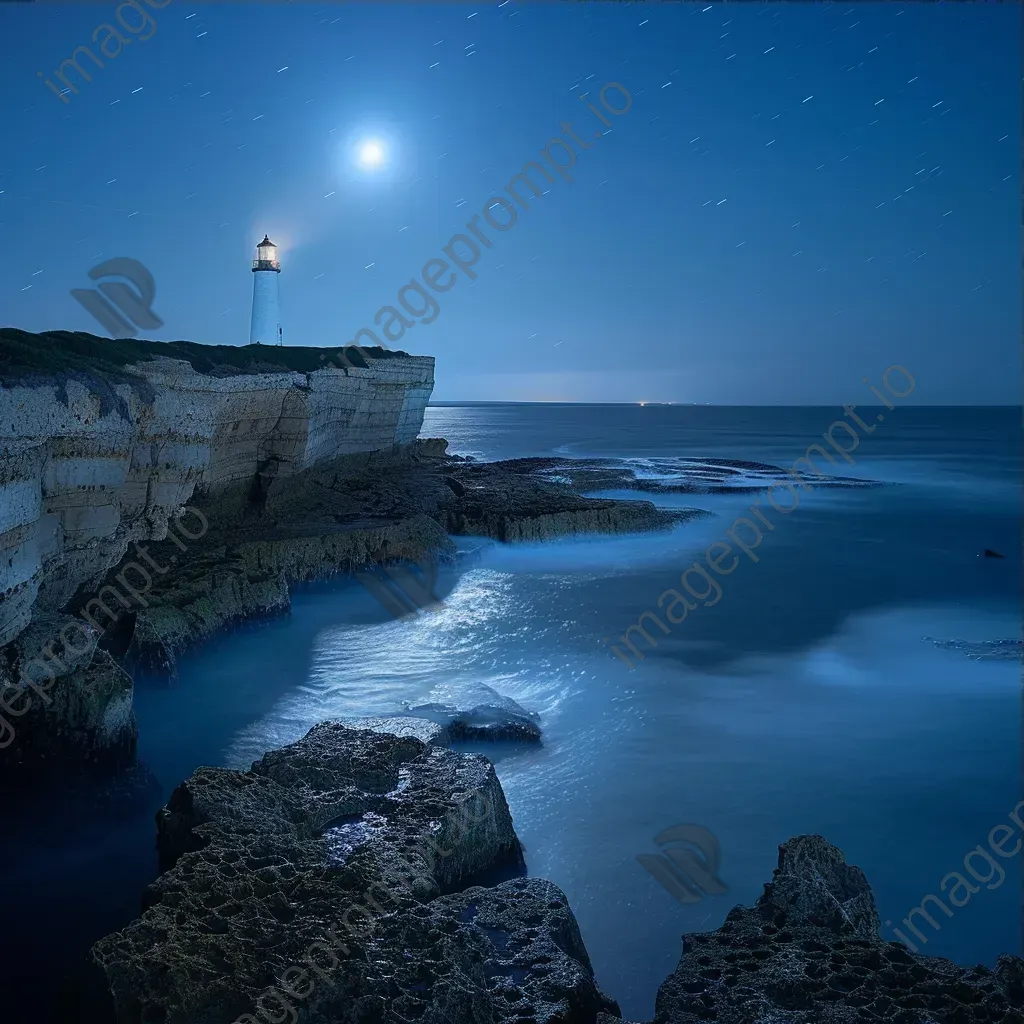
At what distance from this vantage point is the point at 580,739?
711 cm

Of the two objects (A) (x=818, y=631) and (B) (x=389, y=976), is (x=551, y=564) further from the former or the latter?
(B) (x=389, y=976)

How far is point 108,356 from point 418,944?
7119 mm

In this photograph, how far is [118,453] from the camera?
22.9 feet

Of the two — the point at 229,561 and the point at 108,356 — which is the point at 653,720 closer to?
the point at 229,561

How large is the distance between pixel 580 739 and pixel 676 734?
966mm

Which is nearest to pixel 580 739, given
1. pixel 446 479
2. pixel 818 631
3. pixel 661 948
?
pixel 661 948

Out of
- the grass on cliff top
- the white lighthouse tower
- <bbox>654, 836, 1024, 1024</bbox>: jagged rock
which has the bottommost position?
<bbox>654, 836, 1024, 1024</bbox>: jagged rock

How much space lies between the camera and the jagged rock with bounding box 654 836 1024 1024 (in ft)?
9.88

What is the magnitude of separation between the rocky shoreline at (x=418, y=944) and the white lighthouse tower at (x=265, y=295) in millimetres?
24099

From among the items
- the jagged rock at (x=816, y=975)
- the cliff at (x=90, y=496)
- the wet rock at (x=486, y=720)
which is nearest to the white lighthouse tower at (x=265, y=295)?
the cliff at (x=90, y=496)

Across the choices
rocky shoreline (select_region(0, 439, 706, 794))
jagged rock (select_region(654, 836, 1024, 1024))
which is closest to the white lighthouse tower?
rocky shoreline (select_region(0, 439, 706, 794))

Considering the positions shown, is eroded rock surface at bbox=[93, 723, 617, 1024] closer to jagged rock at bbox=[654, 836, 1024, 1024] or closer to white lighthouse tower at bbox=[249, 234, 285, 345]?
jagged rock at bbox=[654, 836, 1024, 1024]

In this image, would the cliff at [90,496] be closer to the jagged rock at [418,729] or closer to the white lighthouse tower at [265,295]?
the jagged rock at [418,729]

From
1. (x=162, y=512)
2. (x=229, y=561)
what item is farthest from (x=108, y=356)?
(x=229, y=561)
